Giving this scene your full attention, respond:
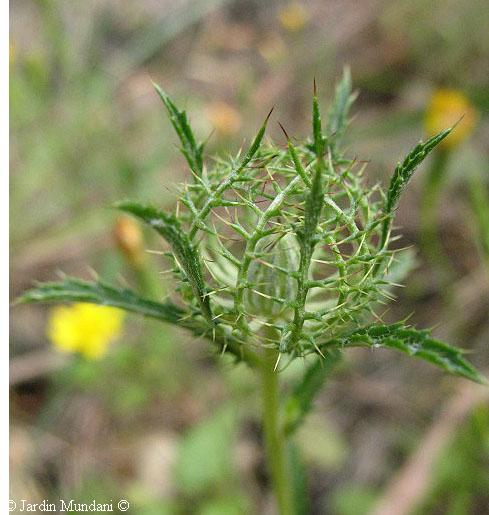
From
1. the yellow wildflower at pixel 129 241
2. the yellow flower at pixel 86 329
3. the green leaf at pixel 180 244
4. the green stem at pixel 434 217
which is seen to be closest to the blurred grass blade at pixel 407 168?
the green leaf at pixel 180 244

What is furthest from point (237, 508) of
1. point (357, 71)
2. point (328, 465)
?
point (357, 71)

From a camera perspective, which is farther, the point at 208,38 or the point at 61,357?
the point at 208,38

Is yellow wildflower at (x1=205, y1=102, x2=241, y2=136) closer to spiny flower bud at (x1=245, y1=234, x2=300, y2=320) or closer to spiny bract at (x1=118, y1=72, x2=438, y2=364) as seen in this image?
spiny bract at (x1=118, y1=72, x2=438, y2=364)

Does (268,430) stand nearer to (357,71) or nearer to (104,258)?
(104,258)

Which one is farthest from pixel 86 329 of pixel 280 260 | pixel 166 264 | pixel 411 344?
pixel 411 344

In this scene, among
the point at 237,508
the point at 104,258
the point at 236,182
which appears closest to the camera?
the point at 236,182

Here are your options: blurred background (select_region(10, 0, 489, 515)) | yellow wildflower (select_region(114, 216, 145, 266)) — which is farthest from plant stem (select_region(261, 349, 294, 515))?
yellow wildflower (select_region(114, 216, 145, 266))
